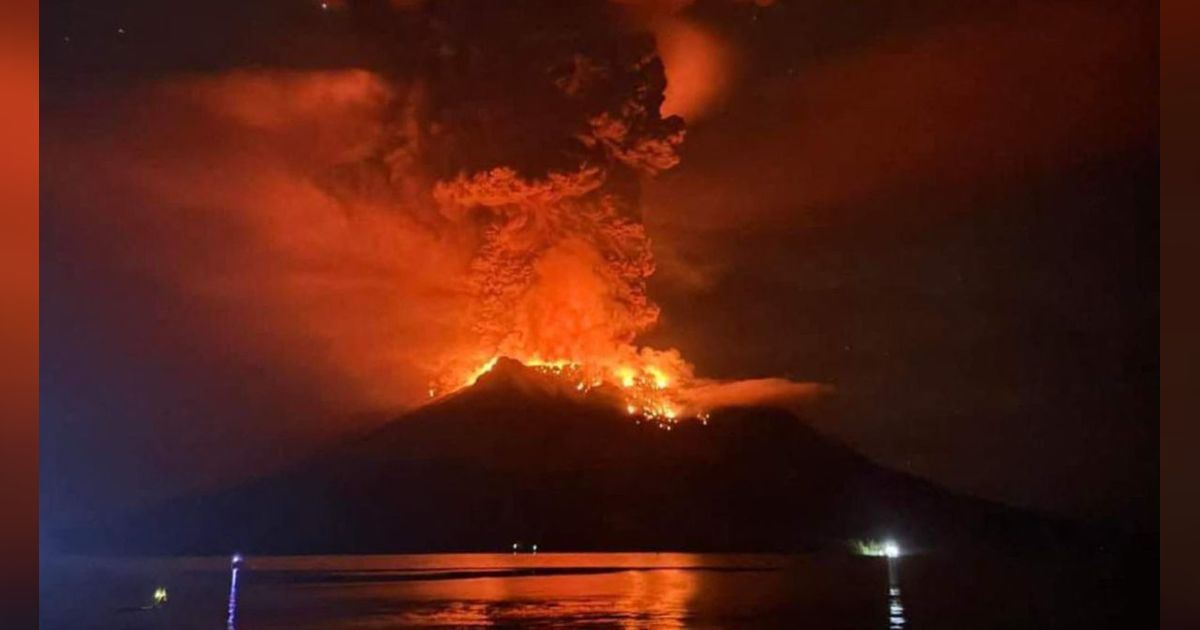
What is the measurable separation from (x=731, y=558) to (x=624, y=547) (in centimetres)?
32

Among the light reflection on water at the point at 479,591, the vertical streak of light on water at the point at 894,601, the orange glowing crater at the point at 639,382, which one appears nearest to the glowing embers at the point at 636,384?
the orange glowing crater at the point at 639,382

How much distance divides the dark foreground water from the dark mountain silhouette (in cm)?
6

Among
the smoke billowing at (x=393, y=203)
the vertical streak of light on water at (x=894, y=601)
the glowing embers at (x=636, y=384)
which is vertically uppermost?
the smoke billowing at (x=393, y=203)

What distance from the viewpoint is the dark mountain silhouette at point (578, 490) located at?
3.47 metres

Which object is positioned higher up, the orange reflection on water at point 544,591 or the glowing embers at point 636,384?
the glowing embers at point 636,384


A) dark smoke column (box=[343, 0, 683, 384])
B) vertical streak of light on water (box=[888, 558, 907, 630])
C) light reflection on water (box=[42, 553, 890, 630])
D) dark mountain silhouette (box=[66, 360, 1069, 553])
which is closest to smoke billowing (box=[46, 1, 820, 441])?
dark smoke column (box=[343, 0, 683, 384])

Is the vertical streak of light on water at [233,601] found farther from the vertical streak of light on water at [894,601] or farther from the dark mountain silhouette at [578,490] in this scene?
the vertical streak of light on water at [894,601]

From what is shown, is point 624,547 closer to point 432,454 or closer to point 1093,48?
point 432,454

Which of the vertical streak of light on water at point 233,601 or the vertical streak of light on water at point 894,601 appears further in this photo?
the vertical streak of light on water at point 894,601

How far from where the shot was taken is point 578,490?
3508mm

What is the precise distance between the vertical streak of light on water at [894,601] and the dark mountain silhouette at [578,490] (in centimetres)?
10

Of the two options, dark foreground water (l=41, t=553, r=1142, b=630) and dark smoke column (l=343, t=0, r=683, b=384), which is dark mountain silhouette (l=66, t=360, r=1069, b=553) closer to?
dark foreground water (l=41, t=553, r=1142, b=630)

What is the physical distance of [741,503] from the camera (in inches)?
139

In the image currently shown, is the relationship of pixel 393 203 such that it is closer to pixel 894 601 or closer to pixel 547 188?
pixel 547 188
